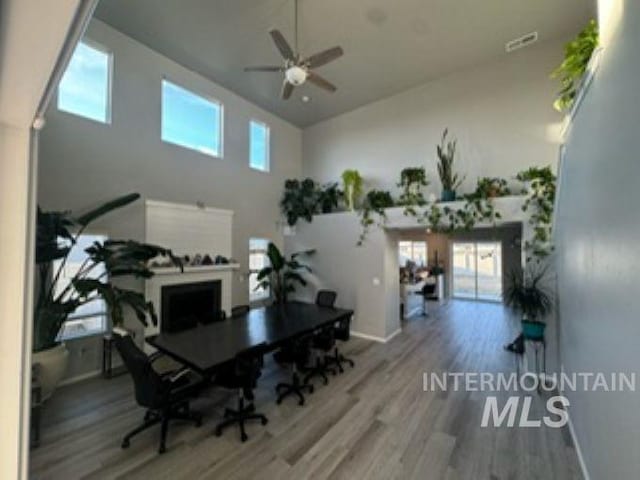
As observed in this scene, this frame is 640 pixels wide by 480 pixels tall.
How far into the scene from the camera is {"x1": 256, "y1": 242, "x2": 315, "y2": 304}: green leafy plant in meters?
6.42

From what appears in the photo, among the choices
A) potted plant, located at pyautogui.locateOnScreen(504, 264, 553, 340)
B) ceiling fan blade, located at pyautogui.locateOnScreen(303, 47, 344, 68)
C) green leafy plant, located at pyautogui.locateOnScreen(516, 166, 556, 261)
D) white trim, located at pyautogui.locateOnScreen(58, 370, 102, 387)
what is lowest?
white trim, located at pyautogui.locateOnScreen(58, 370, 102, 387)

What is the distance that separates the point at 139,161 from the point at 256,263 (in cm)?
330

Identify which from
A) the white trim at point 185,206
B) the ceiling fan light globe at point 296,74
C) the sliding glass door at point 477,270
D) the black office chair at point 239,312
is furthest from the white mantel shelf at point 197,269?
the sliding glass door at point 477,270

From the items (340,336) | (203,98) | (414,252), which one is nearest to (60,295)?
(340,336)

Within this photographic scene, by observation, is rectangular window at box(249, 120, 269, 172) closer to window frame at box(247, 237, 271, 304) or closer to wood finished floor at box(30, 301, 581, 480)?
window frame at box(247, 237, 271, 304)

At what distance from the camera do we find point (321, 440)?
2828 mm

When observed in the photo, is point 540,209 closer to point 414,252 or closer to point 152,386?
point 152,386

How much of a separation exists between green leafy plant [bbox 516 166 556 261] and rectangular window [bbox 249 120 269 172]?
5.68 m

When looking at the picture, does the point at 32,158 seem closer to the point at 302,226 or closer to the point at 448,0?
the point at 448,0

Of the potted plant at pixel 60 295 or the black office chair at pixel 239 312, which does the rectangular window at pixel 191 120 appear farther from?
the black office chair at pixel 239 312

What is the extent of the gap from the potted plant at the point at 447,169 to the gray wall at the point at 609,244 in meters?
2.65

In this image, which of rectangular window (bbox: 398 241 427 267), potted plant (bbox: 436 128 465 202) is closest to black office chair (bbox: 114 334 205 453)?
potted plant (bbox: 436 128 465 202)

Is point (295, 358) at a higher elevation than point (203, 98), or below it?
below

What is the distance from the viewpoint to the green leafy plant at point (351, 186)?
6.79m
